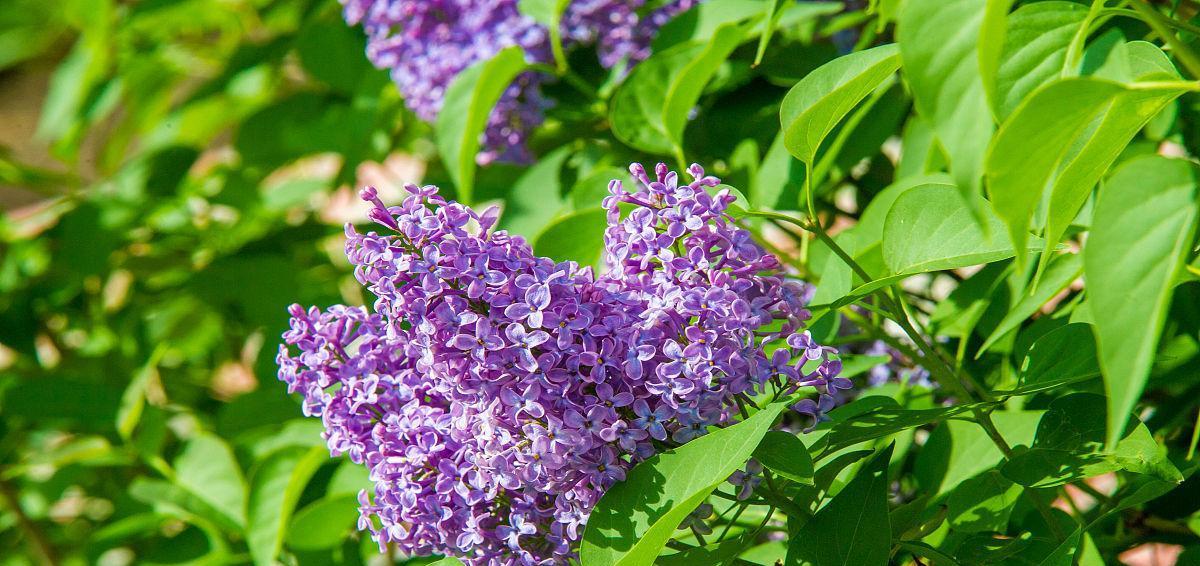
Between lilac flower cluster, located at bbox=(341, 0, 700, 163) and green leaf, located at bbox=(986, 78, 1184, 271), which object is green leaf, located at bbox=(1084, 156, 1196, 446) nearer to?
green leaf, located at bbox=(986, 78, 1184, 271)

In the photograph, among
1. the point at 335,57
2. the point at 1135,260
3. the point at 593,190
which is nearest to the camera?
the point at 1135,260

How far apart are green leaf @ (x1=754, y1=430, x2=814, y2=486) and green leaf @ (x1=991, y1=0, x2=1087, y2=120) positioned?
10.2 inches

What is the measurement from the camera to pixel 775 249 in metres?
1.21

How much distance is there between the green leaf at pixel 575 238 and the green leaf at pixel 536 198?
334 mm

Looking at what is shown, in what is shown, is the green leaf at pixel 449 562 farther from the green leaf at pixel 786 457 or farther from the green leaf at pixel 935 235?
the green leaf at pixel 935 235

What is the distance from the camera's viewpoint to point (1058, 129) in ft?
1.78

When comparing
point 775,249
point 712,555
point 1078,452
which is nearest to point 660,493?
point 712,555

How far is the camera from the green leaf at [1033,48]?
72cm

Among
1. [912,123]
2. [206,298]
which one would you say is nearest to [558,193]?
[912,123]

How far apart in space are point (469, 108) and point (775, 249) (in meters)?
0.37

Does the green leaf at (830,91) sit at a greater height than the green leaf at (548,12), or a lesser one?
lesser

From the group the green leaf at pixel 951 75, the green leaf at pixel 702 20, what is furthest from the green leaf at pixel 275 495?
the green leaf at pixel 951 75

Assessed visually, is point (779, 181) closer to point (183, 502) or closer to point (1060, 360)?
point (1060, 360)

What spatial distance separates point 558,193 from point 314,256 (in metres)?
0.92
